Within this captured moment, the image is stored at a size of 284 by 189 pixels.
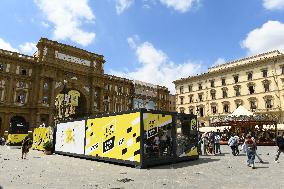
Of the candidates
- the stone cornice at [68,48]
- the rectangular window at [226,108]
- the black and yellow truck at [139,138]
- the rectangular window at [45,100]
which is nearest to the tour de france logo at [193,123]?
the black and yellow truck at [139,138]

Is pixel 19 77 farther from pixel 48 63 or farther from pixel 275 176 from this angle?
pixel 275 176

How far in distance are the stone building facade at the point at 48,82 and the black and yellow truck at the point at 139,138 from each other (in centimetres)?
2947

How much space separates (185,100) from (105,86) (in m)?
19.7

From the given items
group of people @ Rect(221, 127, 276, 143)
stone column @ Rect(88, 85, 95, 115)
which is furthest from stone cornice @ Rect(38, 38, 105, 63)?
group of people @ Rect(221, 127, 276, 143)

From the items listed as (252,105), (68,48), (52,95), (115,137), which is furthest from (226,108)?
(115,137)

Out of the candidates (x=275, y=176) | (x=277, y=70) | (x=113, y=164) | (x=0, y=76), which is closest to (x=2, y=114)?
(x=0, y=76)

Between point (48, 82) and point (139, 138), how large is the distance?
4037cm

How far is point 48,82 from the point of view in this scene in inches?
1962

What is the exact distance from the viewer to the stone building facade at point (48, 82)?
46.4 m

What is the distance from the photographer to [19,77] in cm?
4738

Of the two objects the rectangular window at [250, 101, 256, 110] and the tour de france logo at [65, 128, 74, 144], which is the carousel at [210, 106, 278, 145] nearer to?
the rectangular window at [250, 101, 256, 110]

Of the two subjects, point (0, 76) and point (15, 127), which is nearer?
point (15, 127)

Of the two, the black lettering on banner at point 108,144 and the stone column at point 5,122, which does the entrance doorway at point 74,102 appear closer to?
the stone column at point 5,122

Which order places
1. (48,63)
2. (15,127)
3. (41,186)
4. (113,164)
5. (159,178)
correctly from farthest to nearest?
1. (48,63)
2. (15,127)
3. (113,164)
4. (159,178)
5. (41,186)
